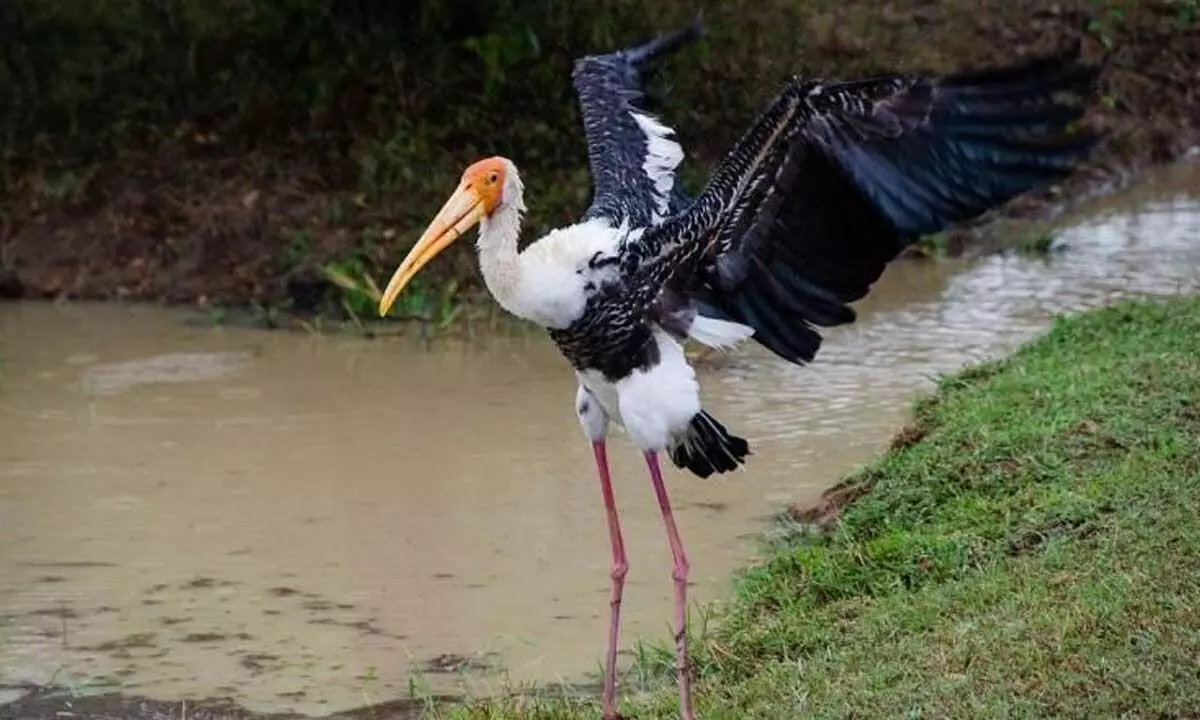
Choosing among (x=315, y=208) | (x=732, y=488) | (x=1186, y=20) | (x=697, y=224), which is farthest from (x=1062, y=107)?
(x=1186, y=20)

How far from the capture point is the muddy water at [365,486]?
584 cm

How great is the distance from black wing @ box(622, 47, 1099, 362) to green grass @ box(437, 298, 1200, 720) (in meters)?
0.79

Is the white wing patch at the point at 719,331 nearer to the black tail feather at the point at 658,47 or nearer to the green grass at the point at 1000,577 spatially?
the green grass at the point at 1000,577

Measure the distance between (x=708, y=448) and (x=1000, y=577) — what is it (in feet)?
2.81

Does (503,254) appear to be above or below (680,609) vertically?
above

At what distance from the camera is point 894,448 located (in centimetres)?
687

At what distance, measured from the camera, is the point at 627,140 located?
579 centimetres

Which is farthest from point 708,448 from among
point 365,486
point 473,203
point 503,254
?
point 365,486

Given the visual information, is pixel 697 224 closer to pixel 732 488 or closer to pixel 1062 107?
pixel 1062 107

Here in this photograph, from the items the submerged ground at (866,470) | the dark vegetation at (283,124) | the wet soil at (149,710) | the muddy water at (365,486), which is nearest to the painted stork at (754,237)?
the submerged ground at (866,470)

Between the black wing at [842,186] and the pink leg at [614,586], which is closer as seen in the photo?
the black wing at [842,186]

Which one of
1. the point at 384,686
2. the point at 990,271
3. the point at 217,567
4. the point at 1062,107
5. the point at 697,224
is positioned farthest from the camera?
the point at 990,271

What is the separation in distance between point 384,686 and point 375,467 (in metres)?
2.04

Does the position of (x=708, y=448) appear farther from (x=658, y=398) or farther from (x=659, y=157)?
(x=659, y=157)
